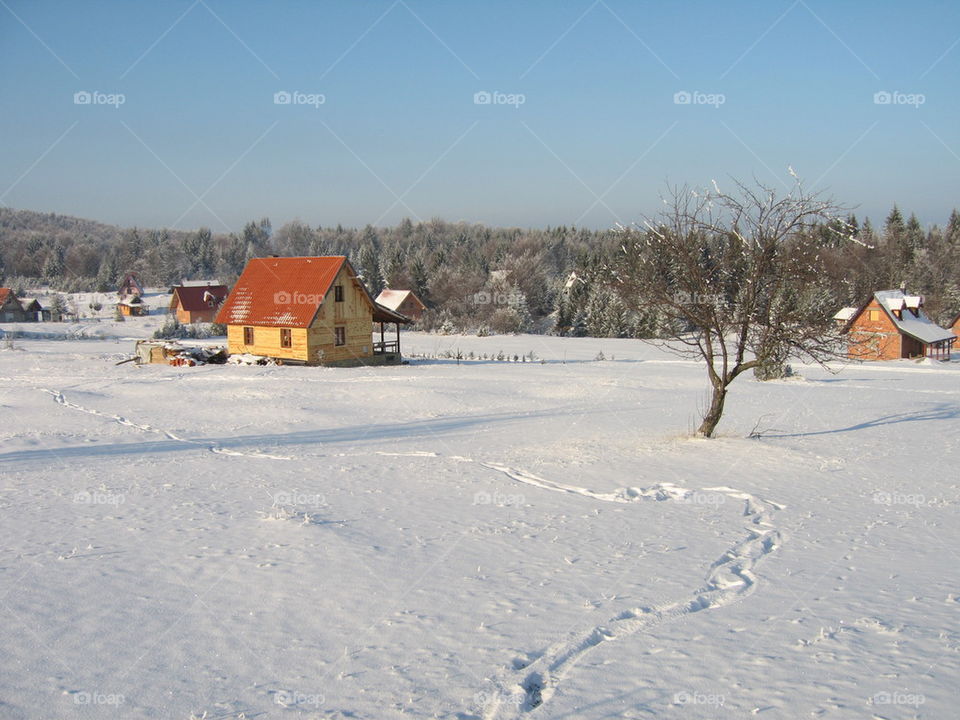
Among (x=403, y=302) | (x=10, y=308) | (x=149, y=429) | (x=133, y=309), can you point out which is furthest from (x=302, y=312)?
(x=133, y=309)

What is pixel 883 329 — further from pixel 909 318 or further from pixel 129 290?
pixel 129 290

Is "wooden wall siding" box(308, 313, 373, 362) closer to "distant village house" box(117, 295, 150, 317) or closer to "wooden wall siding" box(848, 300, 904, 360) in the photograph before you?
"wooden wall siding" box(848, 300, 904, 360)

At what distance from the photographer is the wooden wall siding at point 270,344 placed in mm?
37125

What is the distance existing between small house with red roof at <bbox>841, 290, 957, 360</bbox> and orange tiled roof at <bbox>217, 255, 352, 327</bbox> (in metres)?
43.5

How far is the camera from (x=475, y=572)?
338 inches

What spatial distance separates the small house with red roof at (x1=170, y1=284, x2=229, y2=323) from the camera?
8062cm

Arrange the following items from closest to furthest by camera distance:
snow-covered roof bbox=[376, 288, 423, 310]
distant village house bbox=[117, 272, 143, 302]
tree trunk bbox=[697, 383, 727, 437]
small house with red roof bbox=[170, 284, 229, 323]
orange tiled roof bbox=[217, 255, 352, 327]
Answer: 1. tree trunk bbox=[697, 383, 727, 437]
2. orange tiled roof bbox=[217, 255, 352, 327]
3. snow-covered roof bbox=[376, 288, 423, 310]
4. small house with red roof bbox=[170, 284, 229, 323]
5. distant village house bbox=[117, 272, 143, 302]

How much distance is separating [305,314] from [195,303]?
163 feet

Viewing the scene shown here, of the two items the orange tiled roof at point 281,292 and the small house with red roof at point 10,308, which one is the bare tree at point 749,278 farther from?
the small house with red roof at point 10,308

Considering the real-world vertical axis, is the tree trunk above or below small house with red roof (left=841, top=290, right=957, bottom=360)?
below

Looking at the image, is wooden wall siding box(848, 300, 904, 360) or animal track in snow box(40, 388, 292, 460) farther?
wooden wall siding box(848, 300, 904, 360)

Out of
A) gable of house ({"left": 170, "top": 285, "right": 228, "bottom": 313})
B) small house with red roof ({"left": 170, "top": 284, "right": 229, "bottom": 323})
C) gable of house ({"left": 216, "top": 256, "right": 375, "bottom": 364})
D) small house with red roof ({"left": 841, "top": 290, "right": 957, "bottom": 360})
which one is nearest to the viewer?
gable of house ({"left": 216, "top": 256, "right": 375, "bottom": 364})

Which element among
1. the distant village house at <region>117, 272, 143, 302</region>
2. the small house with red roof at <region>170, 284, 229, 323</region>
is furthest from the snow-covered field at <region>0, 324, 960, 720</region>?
the distant village house at <region>117, 272, 143, 302</region>

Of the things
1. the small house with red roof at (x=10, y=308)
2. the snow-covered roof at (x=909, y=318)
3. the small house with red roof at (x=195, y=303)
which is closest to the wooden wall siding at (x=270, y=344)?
the small house with red roof at (x=195, y=303)
